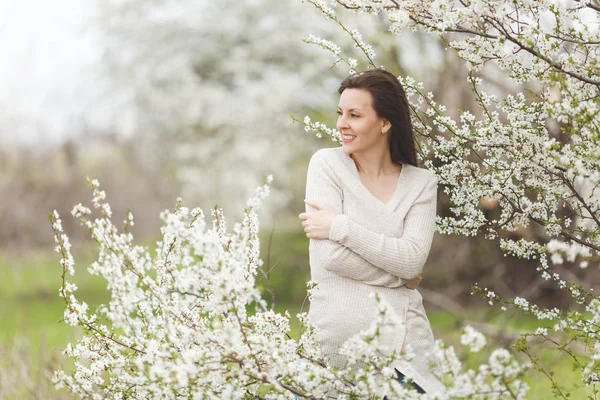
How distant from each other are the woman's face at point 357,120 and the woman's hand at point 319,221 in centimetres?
27

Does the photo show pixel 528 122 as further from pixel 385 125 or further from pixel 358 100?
pixel 358 100

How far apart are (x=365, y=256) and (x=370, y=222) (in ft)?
0.62

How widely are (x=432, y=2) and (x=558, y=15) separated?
0.45m

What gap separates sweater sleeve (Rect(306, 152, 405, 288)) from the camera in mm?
2463

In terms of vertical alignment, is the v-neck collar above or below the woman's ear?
below

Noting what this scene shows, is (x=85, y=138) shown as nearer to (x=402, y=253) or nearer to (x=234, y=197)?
(x=234, y=197)

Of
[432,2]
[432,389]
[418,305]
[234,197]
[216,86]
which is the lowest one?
[432,389]

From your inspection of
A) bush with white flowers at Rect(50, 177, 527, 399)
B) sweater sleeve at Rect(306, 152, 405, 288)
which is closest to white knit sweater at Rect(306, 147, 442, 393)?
sweater sleeve at Rect(306, 152, 405, 288)

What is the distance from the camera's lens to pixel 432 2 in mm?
2588

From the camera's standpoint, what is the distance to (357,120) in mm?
2627

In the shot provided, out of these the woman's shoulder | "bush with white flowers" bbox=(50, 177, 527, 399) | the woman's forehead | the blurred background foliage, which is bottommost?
"bush with white flowers" bbox=(50, 177, 527, 399)

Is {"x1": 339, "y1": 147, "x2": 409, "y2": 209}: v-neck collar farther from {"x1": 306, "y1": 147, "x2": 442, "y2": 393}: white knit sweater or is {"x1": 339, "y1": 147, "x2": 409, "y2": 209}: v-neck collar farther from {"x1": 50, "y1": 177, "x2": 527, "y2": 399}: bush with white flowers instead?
{"x1": 50, "y1": 177, "x2": 527, "y2": 399}: bush with white flowers

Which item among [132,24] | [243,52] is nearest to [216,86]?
[243,52]

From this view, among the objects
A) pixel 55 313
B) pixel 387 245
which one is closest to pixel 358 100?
pixel 387 245
